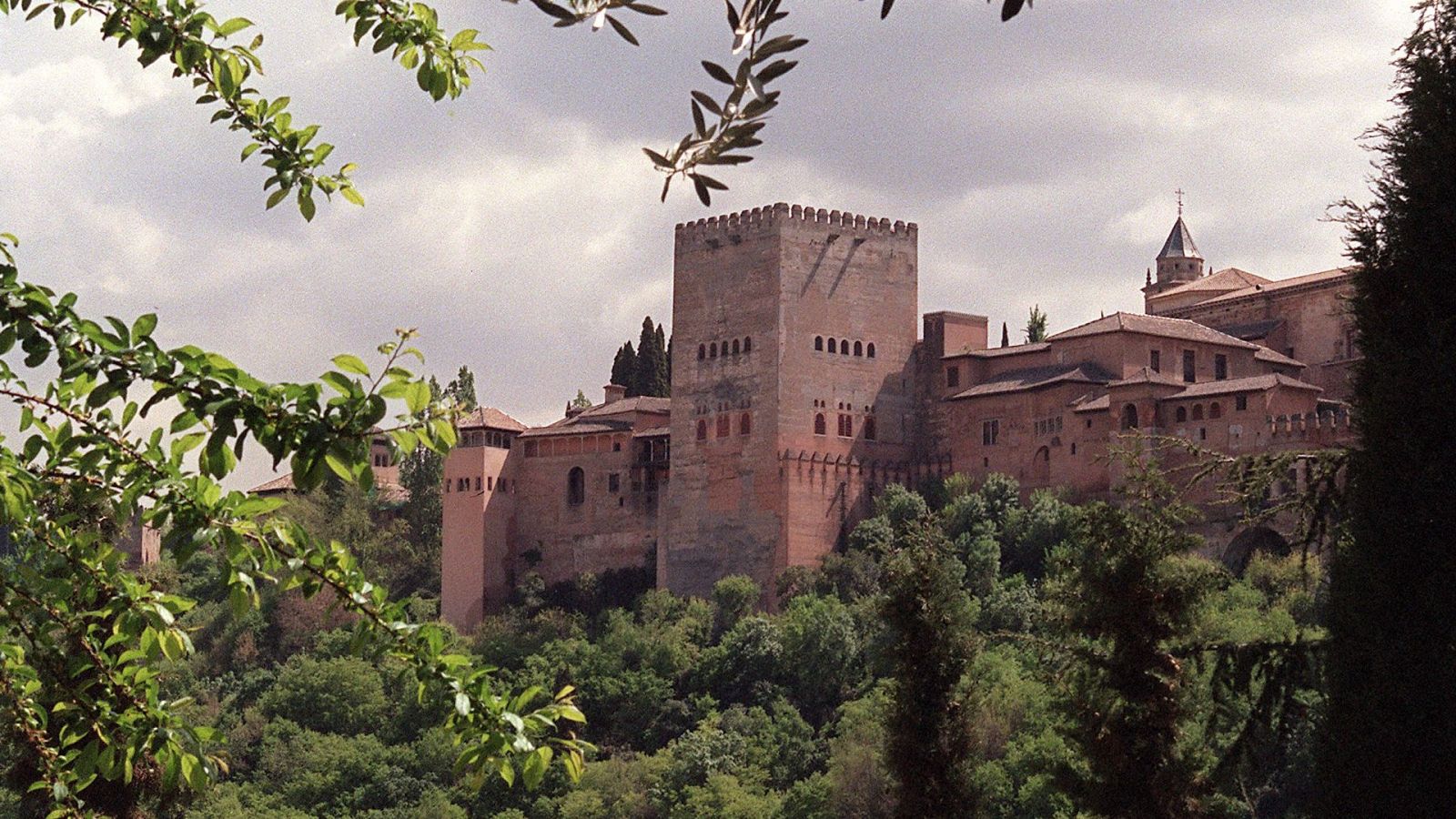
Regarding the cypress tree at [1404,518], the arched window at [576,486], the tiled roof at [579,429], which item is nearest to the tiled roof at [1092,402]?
the tiled roof at [579,429]

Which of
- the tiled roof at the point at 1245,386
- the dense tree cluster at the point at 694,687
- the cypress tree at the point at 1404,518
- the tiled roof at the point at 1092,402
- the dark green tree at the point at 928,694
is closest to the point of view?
the cypress tree at the point at 1404,518

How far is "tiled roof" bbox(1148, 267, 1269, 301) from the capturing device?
74.2 metres

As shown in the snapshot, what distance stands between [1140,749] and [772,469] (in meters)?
43.7

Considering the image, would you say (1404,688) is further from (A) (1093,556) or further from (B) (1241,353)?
(B) (1241,353)

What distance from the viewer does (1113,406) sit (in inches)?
2386

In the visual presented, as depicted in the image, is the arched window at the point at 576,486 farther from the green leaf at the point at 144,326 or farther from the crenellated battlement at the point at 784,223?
the green leaf at the point at 144,326

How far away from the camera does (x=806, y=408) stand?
2601 inches

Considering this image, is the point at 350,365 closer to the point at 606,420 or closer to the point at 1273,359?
the point at 1273,359

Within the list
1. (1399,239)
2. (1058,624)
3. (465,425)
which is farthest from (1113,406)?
(1399,239)

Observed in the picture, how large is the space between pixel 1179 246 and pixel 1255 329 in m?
22.0

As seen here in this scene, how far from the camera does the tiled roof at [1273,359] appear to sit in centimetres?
6378

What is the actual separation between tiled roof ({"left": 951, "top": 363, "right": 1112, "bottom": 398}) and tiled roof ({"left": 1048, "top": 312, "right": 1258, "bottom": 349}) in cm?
118

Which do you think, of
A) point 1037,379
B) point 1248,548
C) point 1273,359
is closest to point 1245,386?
point 1248,548

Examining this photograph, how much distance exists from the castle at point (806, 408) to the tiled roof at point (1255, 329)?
0.42 feet
